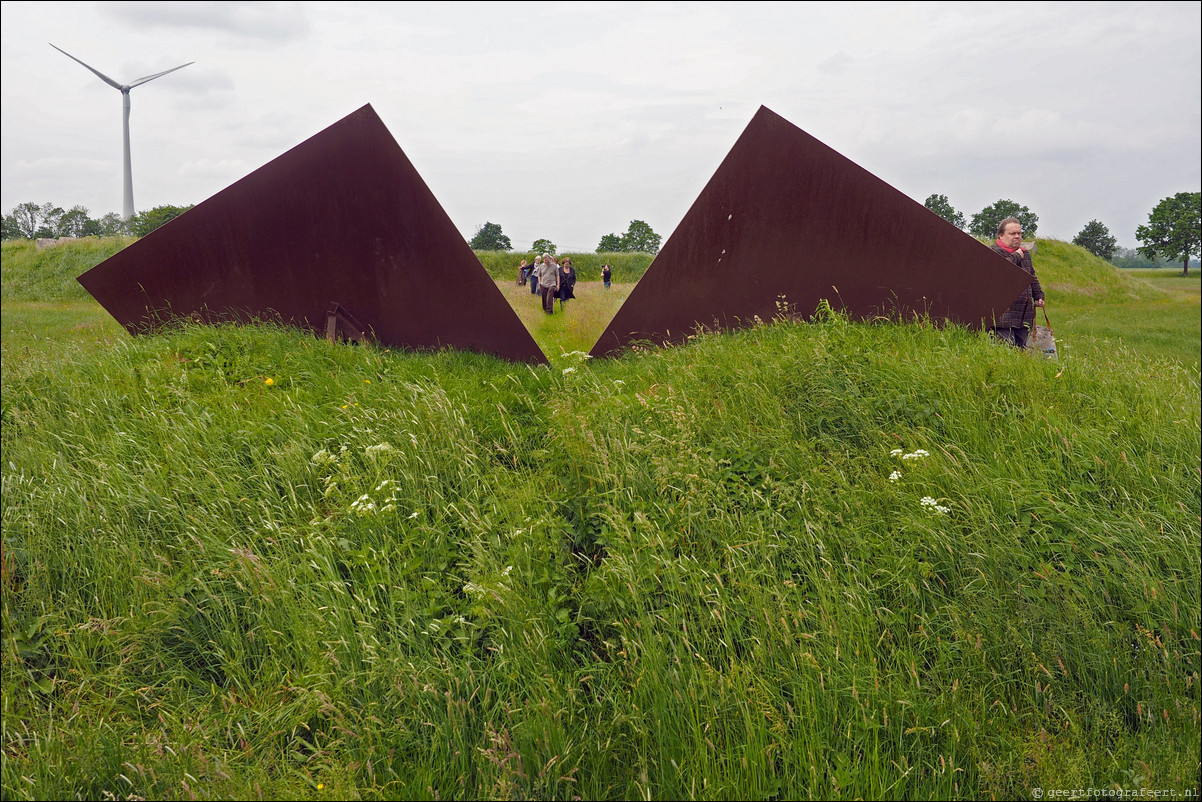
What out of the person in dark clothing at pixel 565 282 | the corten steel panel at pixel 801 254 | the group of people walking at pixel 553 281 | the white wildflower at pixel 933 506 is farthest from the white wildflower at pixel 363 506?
the person in dark clothing at pixel 565 282

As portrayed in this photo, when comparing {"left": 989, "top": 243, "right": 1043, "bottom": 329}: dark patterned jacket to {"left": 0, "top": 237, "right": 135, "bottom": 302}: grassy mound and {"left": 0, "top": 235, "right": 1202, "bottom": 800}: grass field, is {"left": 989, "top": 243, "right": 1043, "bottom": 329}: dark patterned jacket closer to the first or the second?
{"left": 0, "top": 235, "right": 1202, "bottom": 800}: grass field

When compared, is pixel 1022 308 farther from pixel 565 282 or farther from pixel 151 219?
pixel 151 219

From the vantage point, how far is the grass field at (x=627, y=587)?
6.61ft

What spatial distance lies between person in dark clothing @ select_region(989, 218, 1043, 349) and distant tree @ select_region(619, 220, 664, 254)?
38.3m

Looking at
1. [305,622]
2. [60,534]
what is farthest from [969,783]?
[60,534]

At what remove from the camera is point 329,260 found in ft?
18.5

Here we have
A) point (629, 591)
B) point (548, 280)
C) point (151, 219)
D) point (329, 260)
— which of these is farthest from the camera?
point (151, 219)

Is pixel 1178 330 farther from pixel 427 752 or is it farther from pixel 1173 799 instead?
pixel 427 752

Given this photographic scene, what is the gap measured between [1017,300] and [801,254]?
184 centimetres

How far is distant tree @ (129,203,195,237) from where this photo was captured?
25.8m

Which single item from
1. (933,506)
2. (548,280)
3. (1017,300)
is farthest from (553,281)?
(933,506)

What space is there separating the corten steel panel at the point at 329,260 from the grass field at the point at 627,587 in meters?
1.57

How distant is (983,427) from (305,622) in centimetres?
332

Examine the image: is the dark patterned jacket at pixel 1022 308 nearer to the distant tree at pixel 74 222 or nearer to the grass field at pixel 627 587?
the grass field at pixel 627 587
